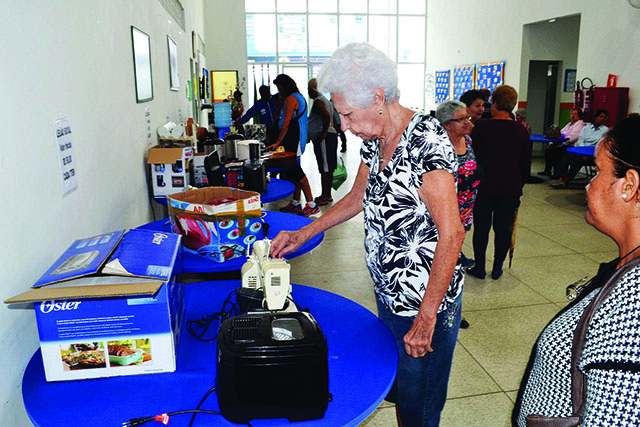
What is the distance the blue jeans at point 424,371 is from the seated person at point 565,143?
8018mm

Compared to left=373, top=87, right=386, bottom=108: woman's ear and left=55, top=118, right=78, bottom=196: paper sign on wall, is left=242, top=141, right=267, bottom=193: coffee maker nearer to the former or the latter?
left=55, top=118, right=78, bottom=196: paper sign on wall

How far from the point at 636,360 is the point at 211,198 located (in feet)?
6.20

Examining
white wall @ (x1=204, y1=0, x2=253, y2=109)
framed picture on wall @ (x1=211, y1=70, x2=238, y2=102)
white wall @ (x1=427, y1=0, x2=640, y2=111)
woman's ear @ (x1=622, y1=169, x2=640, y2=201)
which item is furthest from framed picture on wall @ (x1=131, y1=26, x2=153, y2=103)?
white wall @ (x1=204, y1=0, x2=253, y2=109)

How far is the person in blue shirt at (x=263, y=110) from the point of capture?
8391 millimetres

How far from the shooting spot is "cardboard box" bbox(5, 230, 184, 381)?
4.00 feet

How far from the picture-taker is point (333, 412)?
45.4 inches

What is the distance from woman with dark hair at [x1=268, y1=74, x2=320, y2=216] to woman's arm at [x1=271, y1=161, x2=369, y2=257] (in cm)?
391

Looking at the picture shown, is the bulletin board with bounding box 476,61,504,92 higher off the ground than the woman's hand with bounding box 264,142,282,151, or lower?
higher

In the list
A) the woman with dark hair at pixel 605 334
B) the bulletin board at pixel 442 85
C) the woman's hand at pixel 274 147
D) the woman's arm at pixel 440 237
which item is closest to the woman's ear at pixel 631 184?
the woman with dark hair at pixel 605 334

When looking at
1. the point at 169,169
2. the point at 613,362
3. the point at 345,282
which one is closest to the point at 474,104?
the point at 345,282

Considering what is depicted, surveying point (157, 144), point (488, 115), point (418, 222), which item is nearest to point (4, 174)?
point (418, 222)

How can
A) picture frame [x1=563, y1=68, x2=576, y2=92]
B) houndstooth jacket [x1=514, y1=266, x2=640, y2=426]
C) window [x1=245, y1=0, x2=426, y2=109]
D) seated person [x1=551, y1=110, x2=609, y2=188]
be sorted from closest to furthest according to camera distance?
houndstooth jacket [x1=514, y1=266, x2=640, y2=426] < seated person [x1=551, y1=110, x2=609, y2=188] < picture frame [x1=563, y1=68, x2=576, y2=92] < window [x1=245, y1=0, x2=426, y2=109]

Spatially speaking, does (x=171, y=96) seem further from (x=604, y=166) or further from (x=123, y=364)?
(x=604, y=166)

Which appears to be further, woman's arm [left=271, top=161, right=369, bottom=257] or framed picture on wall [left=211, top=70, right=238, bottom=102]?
framed picture on wall [left=211, top=70, right=238, bottom=102]
